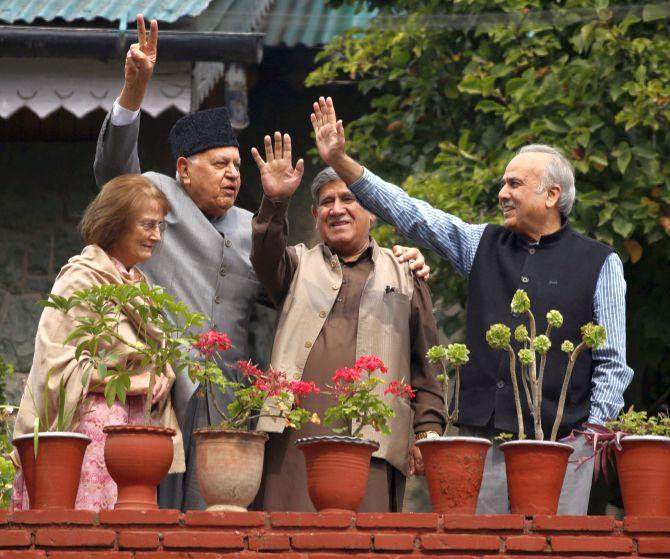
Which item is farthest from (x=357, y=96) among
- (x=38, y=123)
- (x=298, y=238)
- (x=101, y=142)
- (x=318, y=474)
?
(x=318, y=474)

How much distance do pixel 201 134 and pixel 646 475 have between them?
2.22m

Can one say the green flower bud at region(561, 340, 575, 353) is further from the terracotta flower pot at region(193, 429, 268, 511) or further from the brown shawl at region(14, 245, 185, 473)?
the brown shawl at region(14, 245, 185, 473)

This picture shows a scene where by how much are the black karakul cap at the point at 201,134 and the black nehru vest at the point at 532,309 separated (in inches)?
42.1

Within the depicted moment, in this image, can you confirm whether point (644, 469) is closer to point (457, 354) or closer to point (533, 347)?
point (533, 347)

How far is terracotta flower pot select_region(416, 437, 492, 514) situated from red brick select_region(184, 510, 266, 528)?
0.57 m

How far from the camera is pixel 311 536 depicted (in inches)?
191

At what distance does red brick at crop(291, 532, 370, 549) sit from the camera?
4844 mm

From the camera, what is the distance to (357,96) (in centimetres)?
971

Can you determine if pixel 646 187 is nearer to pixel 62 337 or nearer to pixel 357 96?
pixel 357 96

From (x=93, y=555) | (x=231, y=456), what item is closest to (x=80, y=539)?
(x=93, y=555)

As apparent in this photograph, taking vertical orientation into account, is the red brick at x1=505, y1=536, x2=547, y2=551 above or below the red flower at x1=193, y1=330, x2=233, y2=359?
below

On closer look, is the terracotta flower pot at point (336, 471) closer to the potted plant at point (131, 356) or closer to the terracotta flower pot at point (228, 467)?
the terracotta flower pot at point (228, 467)

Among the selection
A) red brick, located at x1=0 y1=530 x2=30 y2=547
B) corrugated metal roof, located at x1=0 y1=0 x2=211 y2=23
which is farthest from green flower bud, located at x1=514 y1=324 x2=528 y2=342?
A: corrugated metal roof, located at x1=0 y1=0 x2=211 y2=23

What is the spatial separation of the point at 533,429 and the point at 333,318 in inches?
34.9
